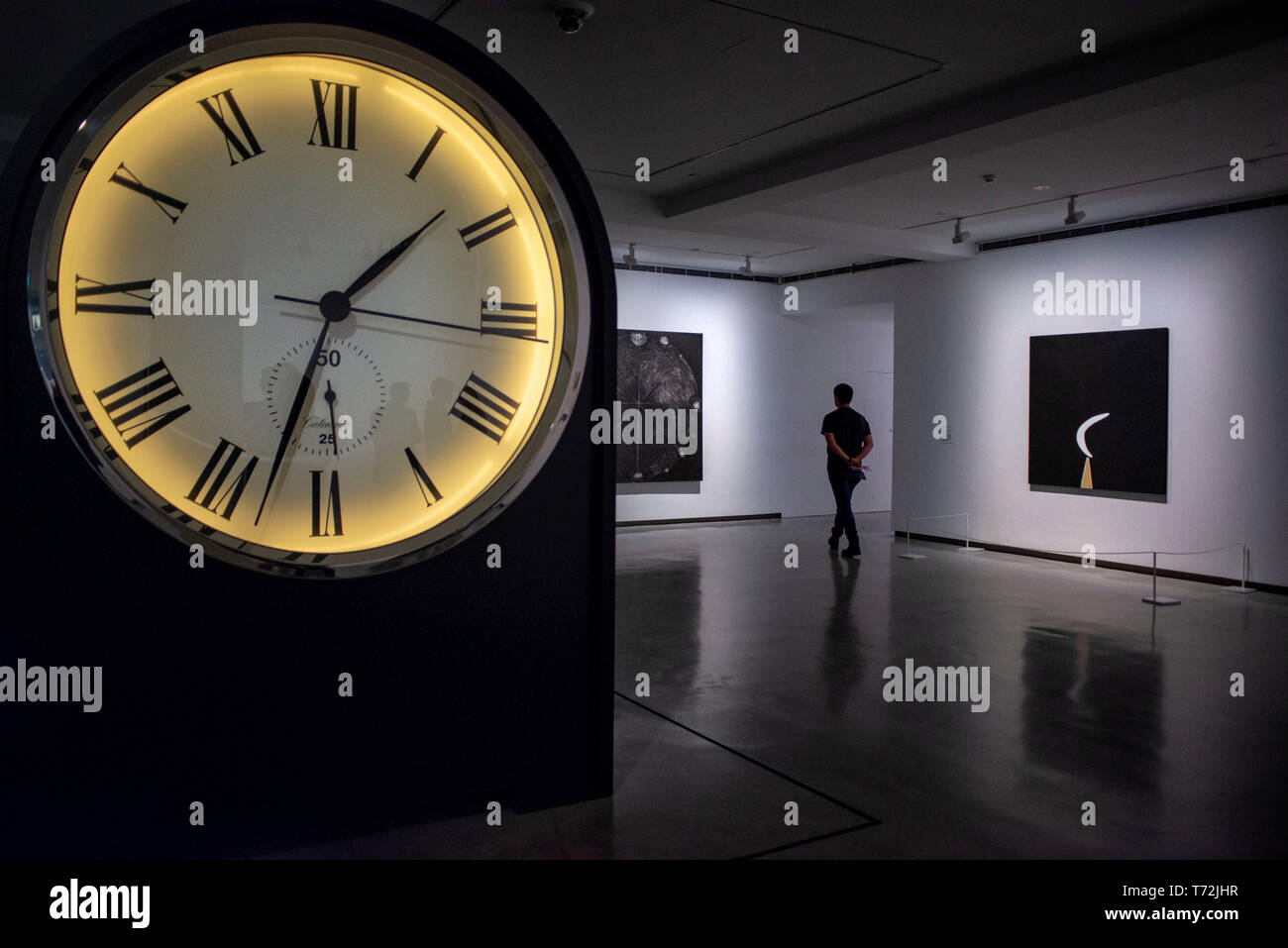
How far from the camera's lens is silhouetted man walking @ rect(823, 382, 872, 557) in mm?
8914

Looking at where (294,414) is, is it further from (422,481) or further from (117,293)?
(117,293)

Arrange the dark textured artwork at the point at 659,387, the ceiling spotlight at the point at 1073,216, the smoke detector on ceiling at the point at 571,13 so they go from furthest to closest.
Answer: the dark textured artwork at the point at 659,387 → the ceiling spotlight at the point at 1073,216 → the smoke detector on ceiling at the point at 571,13

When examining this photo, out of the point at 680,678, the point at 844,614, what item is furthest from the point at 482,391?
the point at 844,614

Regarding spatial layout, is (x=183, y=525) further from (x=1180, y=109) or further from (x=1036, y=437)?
(x=1036, y=437)

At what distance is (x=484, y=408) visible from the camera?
9.34 ft

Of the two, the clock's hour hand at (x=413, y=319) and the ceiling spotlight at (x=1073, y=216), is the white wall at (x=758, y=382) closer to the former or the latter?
the ceiling spotlight at (x=1073, y=216)

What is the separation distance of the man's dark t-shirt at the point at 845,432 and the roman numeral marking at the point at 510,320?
6378 millimetres

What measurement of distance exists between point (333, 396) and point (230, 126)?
2.38 feet

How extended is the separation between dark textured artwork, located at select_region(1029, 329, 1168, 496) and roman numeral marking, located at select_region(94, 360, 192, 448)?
753 centimetres

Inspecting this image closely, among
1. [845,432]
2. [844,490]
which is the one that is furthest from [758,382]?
[844,490]

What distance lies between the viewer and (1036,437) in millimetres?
8898

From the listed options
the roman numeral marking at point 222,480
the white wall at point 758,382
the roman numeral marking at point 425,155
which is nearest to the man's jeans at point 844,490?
the white wall at point 758,382

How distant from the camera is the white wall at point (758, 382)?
36.7 feet

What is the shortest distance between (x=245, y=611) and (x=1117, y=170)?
629 cm
